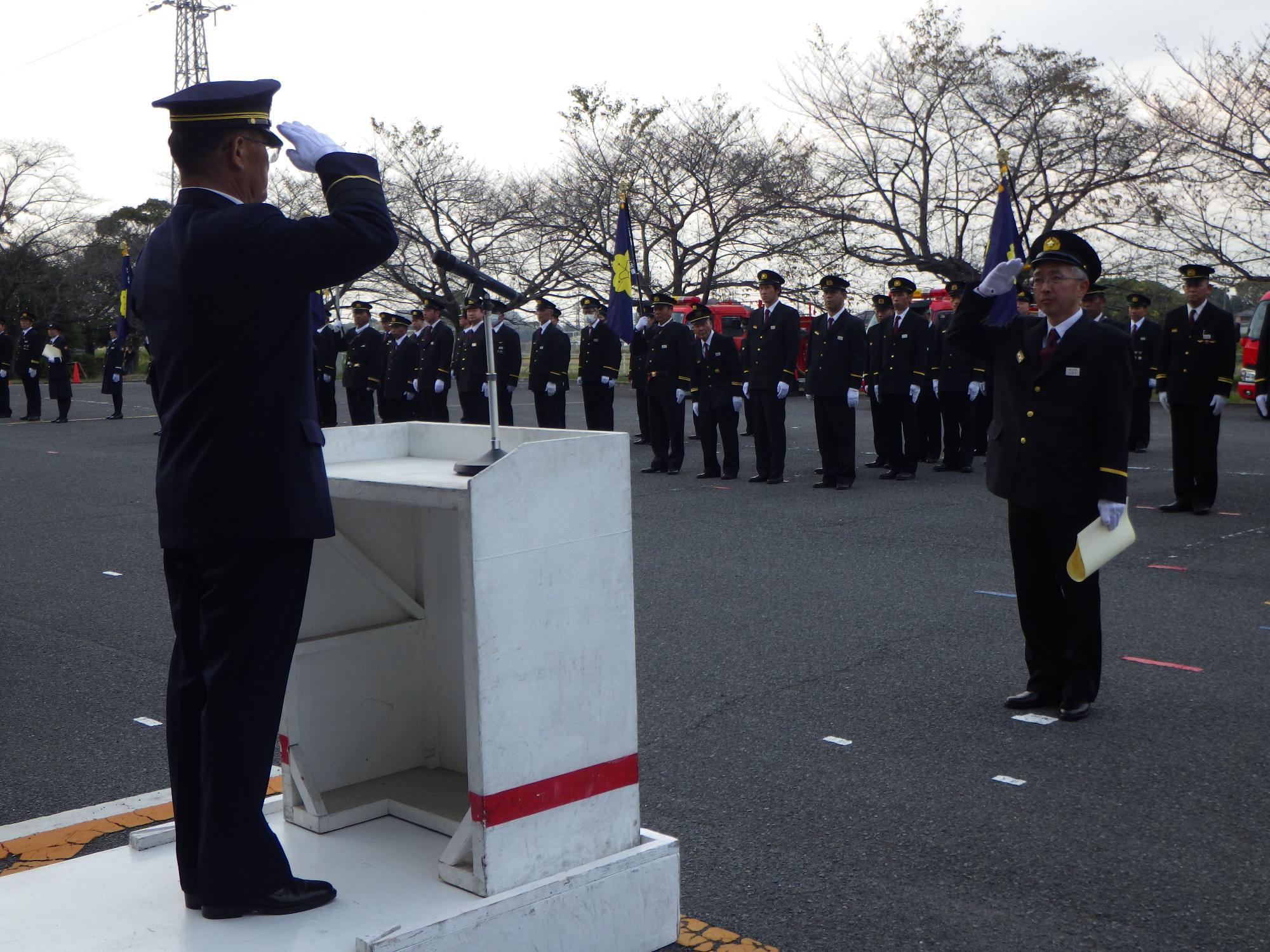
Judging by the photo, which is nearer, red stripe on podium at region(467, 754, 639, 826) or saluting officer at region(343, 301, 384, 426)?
red stripe on podium at region(467, 754, 639, 826)

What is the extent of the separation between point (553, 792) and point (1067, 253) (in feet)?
10.3

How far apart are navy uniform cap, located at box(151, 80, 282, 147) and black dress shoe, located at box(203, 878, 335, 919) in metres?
1.56

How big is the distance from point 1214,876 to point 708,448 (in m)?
9.80

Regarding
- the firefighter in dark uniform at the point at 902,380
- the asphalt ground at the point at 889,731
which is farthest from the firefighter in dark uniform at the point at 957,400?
the asphalt ground at the point at 889,731

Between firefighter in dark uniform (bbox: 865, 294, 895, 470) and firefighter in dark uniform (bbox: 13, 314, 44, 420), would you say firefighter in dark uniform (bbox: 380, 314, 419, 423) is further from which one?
firefighter in dark uniform (bbox: 13, 314, 44, 420)

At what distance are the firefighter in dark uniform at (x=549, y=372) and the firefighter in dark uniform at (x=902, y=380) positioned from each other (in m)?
4.21

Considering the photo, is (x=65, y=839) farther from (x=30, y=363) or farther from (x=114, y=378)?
(x=30, y=363)

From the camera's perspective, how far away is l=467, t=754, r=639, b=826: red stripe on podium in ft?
8.23

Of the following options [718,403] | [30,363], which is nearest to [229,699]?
[718,403]

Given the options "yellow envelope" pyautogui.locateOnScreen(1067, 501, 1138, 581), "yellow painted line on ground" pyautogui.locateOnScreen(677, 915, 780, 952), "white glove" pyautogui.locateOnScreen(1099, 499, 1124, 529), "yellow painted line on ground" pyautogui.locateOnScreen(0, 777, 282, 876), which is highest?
"white glove" pyautogui.locateOnScreen(1099, 499, 1124, 529)

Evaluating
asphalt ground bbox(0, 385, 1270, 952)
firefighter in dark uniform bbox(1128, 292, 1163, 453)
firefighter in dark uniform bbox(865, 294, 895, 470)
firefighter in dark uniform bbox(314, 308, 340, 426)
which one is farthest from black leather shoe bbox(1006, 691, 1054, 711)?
firefighter in dark uniform bbox(314, 308, 340, 426)

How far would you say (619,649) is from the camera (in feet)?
8.96

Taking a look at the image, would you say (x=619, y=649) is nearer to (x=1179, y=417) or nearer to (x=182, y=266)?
(x=182, y=266)

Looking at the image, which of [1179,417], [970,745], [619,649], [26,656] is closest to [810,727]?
[970,745]
